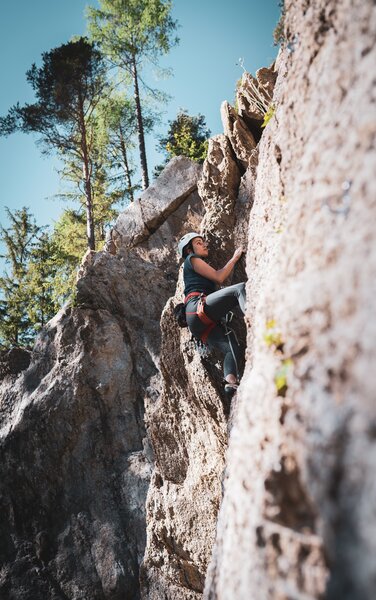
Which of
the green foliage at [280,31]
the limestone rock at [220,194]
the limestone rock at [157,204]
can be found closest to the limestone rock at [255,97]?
the limestone rock at [220,194]

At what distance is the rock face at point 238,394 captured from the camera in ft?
5.75

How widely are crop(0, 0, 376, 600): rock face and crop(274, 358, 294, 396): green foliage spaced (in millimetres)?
11

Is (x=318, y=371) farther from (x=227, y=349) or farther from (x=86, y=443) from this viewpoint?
(x=86, y=443)

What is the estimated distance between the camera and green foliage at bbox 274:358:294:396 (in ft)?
7.20

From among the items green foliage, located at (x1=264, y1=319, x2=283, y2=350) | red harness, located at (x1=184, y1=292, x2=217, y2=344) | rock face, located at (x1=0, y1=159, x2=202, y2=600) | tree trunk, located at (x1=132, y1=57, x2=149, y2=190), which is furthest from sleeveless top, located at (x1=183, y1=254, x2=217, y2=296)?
tree trunk, located at (x1=132, y1=57, x2=149, y2=190)

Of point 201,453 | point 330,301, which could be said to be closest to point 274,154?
point 330,301

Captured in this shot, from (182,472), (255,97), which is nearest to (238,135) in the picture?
(255,97)

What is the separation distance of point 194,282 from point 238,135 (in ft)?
10.0

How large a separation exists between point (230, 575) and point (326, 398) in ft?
4.15

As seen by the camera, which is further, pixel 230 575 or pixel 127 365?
pixel 127 365

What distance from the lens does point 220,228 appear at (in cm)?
632

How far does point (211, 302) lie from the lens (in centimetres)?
513

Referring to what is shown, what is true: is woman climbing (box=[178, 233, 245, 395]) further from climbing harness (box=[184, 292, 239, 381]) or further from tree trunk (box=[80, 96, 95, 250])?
tree trunk (box=[80, 96, 95, 250])

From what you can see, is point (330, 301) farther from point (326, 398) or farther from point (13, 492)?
point (13, 492)
